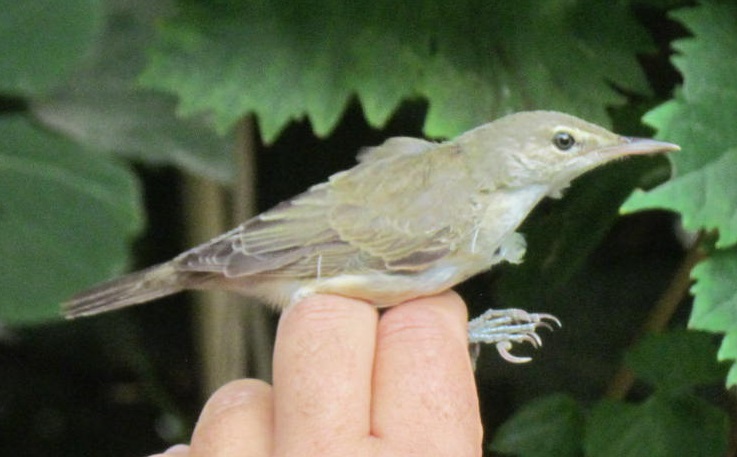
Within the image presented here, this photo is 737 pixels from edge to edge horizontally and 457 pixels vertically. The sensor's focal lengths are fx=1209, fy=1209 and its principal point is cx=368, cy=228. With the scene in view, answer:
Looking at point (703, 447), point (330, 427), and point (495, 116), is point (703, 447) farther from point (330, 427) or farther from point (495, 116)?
point (330, 427)

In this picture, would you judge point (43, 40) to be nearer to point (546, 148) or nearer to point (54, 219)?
point (54, 219)

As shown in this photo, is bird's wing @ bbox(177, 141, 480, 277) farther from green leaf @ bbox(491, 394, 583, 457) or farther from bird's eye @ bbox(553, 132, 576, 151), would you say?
green leaf @ bbox(491, 394, 583, 457)

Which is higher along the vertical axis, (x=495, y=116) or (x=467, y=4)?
(x=467, y=4)

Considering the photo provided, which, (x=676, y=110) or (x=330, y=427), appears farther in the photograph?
(x=676, y=110)

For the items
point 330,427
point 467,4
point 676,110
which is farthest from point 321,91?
point 330,427

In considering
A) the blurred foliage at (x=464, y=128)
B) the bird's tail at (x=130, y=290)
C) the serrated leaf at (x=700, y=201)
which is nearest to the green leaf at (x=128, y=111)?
the blurred foliage at (x=464, y=128)

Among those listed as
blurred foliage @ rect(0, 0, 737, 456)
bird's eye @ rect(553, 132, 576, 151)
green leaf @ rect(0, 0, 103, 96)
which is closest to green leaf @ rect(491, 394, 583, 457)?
blurred foliage @ rect(0, 0, 737, 456)

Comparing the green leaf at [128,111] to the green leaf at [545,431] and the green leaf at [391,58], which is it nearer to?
the green leaf at [391,58]
